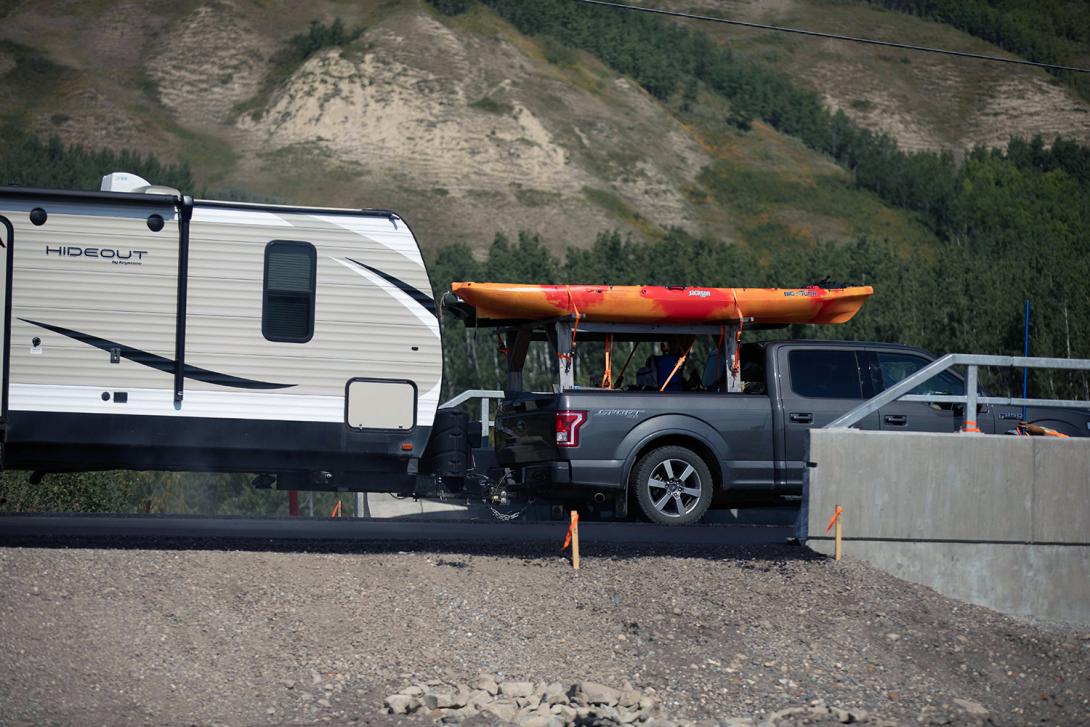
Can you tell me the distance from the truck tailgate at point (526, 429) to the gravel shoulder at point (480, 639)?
193 centimetres

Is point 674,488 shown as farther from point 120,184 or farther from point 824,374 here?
point 120,184

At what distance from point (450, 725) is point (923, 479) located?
5237mm

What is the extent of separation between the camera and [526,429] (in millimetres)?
13141

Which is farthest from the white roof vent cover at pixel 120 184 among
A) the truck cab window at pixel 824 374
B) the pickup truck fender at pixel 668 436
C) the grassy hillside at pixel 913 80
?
the grassy hillside at pixel 913 80

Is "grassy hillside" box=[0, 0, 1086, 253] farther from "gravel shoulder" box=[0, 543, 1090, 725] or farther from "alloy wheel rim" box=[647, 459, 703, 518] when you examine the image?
"gravel shoulder" box=[0, 543, 1090, 725]

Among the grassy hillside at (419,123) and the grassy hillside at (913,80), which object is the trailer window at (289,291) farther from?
the grassy hillside at (913,80)

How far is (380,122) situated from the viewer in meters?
117

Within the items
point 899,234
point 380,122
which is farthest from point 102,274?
point 899,234

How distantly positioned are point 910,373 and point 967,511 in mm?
2072

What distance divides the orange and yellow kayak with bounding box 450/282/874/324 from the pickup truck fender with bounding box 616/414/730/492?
3.20 ft

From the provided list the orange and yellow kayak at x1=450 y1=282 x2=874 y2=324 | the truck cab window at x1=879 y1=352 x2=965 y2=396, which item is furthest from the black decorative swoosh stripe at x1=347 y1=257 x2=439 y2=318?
the truck cab window at x1=879 y1=352 x2=965 y2=396

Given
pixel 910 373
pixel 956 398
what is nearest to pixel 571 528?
pixel 956 398

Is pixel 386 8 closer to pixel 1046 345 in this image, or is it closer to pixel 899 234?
pixel 899 234

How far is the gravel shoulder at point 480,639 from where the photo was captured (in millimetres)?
8656
